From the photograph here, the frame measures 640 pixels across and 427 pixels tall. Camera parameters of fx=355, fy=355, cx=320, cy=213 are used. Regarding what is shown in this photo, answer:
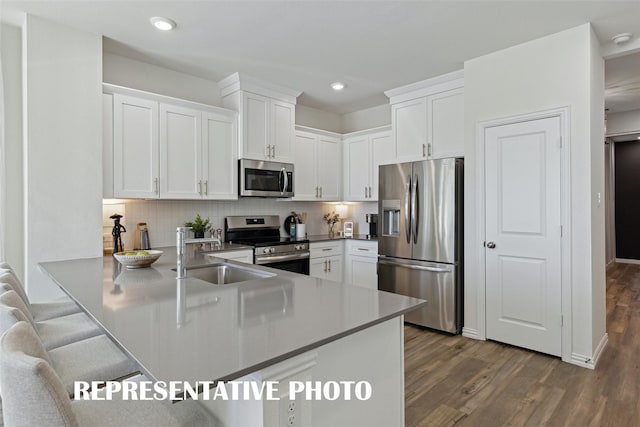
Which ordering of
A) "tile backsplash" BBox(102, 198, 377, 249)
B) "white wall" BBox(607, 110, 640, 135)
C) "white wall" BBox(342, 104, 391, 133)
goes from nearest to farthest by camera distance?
1. "tile backsplash" BBox(102, 198, 377, 249)
2. "white wall" BBox(342, 104, 391, 133)
3. "white wall" BBox(607, 110, 640, 135)

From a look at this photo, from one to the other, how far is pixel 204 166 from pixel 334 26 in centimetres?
182

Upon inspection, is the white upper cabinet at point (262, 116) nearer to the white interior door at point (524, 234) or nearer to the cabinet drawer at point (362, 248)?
the cabinet drawer at point (362, 248)

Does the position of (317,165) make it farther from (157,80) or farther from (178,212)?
(157,80)

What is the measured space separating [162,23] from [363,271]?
327 centimetres

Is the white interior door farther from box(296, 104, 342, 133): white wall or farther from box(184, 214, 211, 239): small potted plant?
box(184, 214, 211, 239): small potted plant

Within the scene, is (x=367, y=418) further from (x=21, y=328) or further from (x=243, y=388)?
(x=21, y=328)

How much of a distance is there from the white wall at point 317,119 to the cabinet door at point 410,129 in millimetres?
1334

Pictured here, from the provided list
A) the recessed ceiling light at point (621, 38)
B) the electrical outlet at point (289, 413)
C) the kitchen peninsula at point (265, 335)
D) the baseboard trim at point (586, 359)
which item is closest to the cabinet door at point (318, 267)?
the kitchen peninsula at point (265, 335)

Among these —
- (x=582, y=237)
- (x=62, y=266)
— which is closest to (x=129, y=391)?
(x=62, y=266)

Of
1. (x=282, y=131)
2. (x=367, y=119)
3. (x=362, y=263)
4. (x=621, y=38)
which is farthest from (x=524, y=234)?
(x=367, y=119)

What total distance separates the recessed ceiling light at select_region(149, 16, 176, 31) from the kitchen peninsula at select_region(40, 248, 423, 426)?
195 cm

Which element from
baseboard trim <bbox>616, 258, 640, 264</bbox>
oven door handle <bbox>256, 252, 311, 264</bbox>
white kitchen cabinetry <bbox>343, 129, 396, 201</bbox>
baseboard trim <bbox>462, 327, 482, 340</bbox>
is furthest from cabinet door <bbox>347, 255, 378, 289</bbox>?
baseboard trim <bbox>616, 258, 640, 264</bbox>

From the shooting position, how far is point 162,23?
2.69 metres

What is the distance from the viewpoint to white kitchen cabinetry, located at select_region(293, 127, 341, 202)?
4516mm
